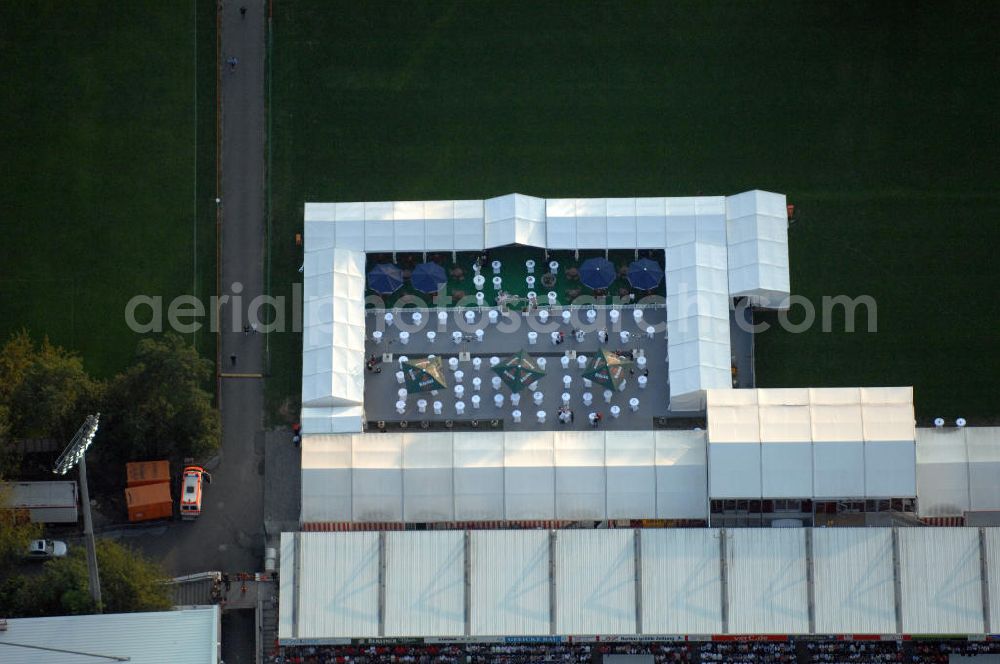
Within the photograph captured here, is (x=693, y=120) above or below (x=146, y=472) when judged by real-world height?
above

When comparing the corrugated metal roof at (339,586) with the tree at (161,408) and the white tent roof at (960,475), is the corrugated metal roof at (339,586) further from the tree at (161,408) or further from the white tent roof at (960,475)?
the white tent roof at (960,475)

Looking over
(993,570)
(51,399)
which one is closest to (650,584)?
(993,570)

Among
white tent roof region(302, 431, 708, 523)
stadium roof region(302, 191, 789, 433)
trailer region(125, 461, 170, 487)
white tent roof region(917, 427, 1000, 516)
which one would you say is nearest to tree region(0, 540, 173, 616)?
trailer region(125, 461, 170, 487)

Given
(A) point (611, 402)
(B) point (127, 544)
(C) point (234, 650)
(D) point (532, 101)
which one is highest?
(D) point (532, 101)

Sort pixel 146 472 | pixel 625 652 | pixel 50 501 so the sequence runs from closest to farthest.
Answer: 1. pixel 625 652
2. pixel 50 501
3. pixel 146 472

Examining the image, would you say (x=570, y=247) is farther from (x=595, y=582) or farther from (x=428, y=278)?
(x=595, y=582)

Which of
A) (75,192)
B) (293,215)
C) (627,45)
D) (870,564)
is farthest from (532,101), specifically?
(870,564)

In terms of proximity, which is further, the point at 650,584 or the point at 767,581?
the point at 650,584

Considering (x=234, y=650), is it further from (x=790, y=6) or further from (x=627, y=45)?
(x=790, y=6)
